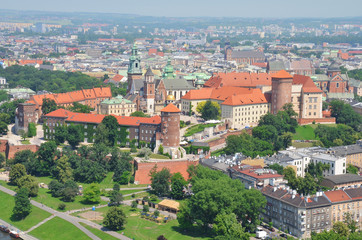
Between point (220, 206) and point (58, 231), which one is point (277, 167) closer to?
point (220, 206)

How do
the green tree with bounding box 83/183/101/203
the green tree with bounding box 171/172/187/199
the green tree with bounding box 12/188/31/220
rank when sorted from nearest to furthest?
the green tree with bounding box 12/188/31/220 < the green tree with bounding box 83/183/101/203 < the green tree with bounding box 171/172/187/199

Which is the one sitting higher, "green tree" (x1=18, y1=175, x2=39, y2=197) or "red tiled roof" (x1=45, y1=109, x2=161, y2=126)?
"red tiled roof" (x1=45, y1=109, x2=161, y2=126)

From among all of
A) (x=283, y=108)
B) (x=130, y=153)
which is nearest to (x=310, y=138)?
(x=283, y=108)

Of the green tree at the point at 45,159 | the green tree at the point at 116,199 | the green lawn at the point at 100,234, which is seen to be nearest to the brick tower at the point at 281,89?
the green tree at the point at 45,159

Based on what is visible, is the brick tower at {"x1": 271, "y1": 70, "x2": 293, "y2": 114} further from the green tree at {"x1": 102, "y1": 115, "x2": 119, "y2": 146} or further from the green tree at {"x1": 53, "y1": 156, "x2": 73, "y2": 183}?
the green tree at {"x1": 53, "y1": 156, "x2": 73, "y2": 183}

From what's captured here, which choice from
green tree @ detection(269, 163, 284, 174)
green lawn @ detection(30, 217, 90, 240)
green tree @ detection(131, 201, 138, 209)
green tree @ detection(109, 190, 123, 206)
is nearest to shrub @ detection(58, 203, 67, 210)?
green lawn @ detection(30, 217, 90, 240)
